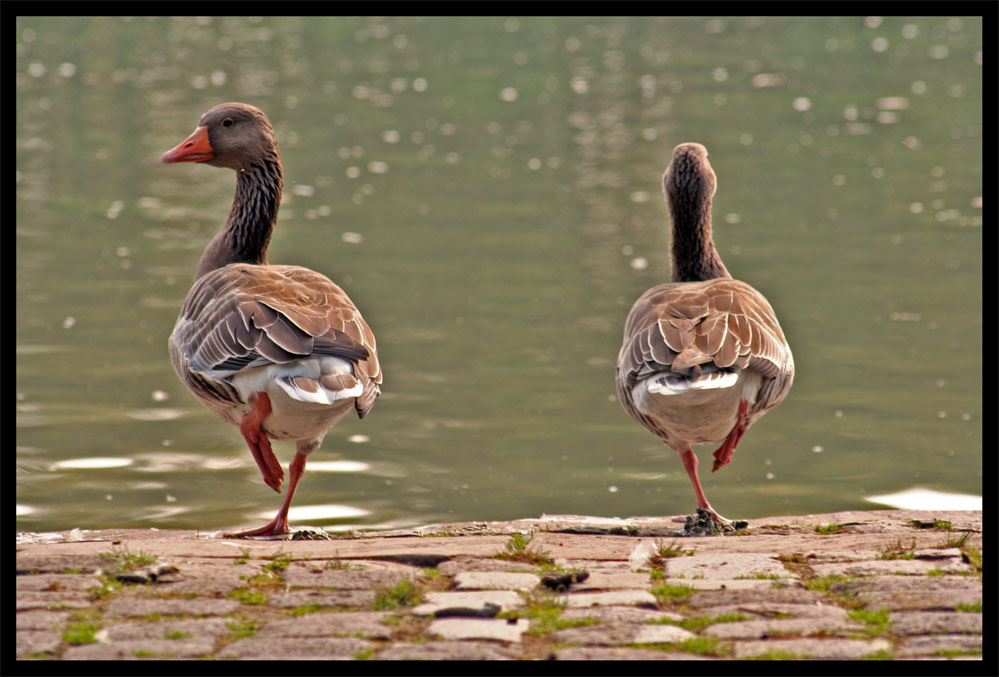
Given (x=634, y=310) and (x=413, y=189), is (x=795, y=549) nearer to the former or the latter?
(x=634, y=310)

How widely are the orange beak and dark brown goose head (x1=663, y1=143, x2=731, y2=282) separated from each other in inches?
135

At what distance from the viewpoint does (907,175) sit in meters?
21.4

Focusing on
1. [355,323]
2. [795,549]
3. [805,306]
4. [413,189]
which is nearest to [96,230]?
[413,189]

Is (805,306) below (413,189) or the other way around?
below

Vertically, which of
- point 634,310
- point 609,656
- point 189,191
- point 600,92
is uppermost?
point 600,92

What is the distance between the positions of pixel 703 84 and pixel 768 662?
29.7m

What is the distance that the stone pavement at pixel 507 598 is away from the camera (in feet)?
13.7

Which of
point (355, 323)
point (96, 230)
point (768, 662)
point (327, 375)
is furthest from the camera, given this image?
point (96, 230)

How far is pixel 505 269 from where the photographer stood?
1585cm

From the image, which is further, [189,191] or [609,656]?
[189,191]

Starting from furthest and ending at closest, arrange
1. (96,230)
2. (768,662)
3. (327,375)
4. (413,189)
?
(413,189)
(96,230)
(327,375)
(768,662)

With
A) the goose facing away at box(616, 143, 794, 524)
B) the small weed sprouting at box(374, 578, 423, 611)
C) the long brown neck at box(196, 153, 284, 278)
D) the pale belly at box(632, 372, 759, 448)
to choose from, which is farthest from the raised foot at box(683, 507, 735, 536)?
the long brown neck at box(196, 153, 284, 278)

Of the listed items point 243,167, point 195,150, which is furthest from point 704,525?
point 195,150

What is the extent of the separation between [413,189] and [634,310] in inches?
522
